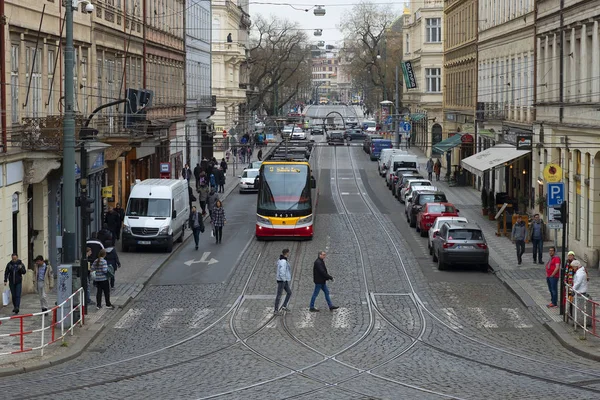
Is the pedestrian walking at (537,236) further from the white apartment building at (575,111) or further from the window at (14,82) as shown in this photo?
the window at (14,82)

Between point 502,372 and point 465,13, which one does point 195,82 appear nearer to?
point 465,13

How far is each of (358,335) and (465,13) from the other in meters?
51.6

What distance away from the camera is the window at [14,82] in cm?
3080

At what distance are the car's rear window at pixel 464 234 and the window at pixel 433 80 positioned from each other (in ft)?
206

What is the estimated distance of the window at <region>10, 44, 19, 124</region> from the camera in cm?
3080

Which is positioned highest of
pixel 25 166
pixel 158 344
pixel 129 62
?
pixel 129 62

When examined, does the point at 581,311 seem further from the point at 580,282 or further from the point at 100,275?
the point at 100,275

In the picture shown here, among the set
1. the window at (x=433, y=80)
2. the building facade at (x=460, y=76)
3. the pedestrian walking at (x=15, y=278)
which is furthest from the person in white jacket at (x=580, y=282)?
the window at (x=433, y=80)

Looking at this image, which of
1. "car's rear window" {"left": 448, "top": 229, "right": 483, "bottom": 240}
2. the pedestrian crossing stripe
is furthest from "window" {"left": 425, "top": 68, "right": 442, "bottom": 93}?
the pedestrian crossing stripe

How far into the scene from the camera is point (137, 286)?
3203 centimetres

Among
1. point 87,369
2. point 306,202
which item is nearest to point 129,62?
point 306,202

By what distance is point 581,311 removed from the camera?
2414 cm

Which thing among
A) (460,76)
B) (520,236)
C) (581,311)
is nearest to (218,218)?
(520,236)

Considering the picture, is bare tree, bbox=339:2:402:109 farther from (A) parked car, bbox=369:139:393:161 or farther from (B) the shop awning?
(B) the shop awning
